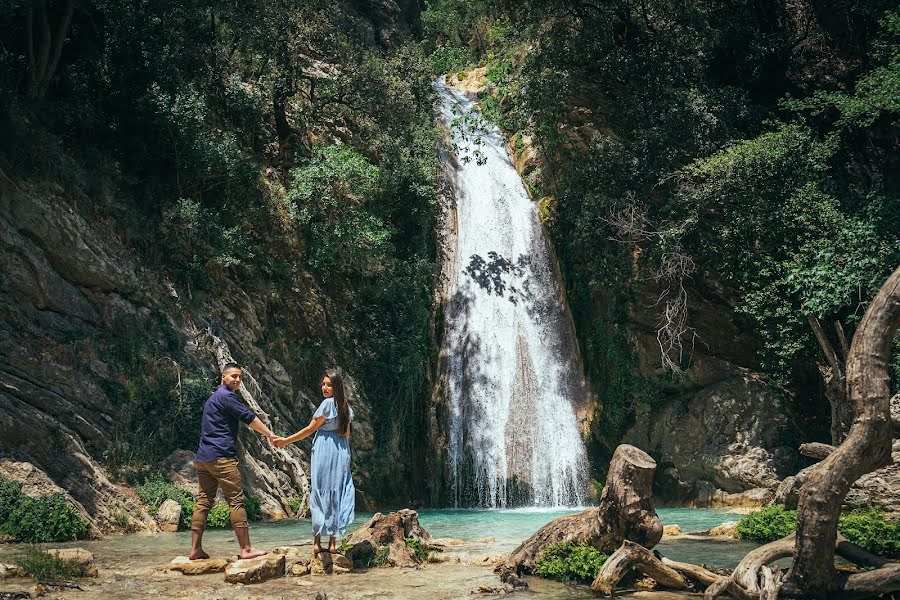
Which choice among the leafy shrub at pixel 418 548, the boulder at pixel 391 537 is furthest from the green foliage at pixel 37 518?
the leafy shrub at pixel 418 548

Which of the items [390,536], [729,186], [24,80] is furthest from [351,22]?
[390,536]

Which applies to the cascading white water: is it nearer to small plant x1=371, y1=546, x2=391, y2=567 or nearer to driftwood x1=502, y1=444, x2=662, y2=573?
small plant x1=371, y1=546, x2=391, y2=567

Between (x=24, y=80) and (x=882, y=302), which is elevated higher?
(x=24, y=80)

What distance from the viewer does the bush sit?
24.9 ft

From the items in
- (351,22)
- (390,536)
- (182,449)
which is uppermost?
(351,22)

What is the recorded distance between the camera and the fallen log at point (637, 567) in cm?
714

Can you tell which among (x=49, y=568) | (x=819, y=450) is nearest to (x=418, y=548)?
(x=49, y=568)

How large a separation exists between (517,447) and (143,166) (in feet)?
36.7

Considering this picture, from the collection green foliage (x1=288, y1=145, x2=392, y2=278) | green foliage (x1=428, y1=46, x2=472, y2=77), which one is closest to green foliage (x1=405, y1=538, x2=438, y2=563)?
green foliage (x1=288, y1=145, x2=392, y2=278)

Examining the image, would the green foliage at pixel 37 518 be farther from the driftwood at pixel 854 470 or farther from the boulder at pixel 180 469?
the driftwood at pixel 854 470

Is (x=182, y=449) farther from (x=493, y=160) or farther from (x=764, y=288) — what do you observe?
(x=493, y=160)

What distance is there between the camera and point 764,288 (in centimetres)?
1781

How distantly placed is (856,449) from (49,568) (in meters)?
6.99

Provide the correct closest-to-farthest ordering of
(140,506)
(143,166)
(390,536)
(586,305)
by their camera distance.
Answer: (390,536) < (140,506) < (143,166) < (586,305)
